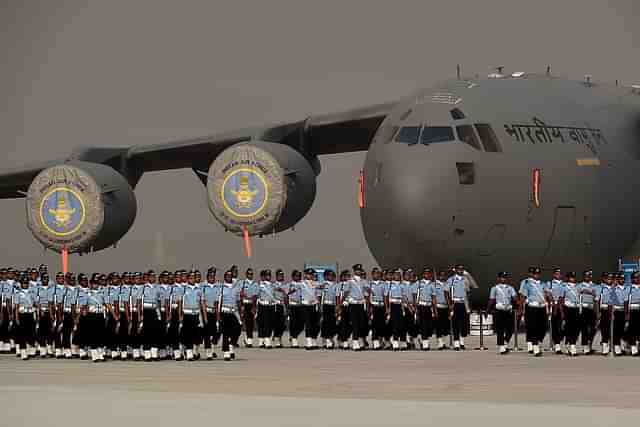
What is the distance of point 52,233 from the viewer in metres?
28.5

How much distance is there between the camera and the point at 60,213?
28.5m

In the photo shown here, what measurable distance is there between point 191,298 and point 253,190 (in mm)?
5217

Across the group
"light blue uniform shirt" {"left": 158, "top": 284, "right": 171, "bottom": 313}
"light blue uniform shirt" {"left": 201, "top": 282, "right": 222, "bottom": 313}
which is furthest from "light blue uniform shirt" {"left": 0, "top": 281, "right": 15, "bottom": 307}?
"light blue uniform shirt" {"left": 201, "top": 282, "right": 222, "bottom": 313}

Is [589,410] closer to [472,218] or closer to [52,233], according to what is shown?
[472,218]

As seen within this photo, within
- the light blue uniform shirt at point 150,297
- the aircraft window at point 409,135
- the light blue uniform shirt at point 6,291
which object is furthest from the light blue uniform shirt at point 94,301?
the aircraft window at point 409,135

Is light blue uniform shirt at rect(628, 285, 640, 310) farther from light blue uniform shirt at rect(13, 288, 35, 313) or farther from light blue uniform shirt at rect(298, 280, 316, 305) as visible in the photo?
light blue uniform shirt at rect(13, 288, 35, 313)

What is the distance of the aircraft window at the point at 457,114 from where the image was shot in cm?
2452

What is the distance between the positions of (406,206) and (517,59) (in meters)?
14.4

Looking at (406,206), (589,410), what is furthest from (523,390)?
(406,206)

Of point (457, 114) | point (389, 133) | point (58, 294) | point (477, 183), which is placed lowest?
point (58, 294)

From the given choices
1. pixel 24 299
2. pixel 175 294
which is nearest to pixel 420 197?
pixel 175 294

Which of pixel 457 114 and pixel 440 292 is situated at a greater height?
pixel 457 114

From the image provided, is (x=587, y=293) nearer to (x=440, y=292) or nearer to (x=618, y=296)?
(x=618, y=296)

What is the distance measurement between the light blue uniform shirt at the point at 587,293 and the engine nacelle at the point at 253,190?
6.29 m
